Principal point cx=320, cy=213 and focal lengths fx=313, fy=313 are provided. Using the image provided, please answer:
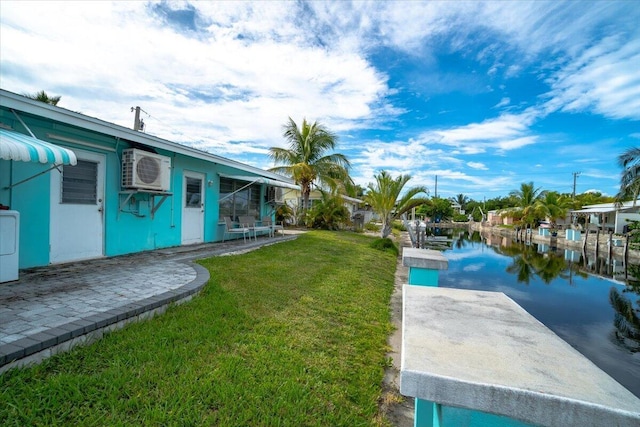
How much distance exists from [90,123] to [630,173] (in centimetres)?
2766

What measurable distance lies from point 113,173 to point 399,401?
7288 mm

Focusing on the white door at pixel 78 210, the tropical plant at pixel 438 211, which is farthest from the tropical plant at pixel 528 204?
the white door at pixel 78 210

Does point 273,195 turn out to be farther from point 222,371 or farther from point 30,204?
point 222,371

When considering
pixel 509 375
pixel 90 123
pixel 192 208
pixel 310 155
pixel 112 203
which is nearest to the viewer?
pixel 509 375

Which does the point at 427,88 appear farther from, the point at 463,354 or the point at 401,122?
the point at 463,354

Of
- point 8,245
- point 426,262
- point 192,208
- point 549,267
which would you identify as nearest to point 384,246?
point 192,208

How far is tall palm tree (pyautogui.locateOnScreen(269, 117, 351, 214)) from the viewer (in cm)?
2091

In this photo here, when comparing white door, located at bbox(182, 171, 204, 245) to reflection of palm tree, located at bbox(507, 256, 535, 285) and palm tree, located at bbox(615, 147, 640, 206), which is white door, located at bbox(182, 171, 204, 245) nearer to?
reflection of palm tree, located at bbox(507, 256, 535, 285)

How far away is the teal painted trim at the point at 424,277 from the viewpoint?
12.4ft

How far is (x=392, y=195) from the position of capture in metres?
13.8

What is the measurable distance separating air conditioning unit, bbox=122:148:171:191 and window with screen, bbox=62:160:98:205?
579mm

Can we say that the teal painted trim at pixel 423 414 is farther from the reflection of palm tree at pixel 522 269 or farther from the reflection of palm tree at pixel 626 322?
the reflection of palm tree at pixel 522 269

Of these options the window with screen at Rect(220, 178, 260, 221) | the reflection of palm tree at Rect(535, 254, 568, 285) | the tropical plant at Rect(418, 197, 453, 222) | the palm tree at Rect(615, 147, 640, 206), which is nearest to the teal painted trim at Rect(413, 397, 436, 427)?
the window with screen at Rect(220, 178, 260, 221)

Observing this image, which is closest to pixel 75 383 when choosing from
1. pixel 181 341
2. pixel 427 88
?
pixel 181 341
